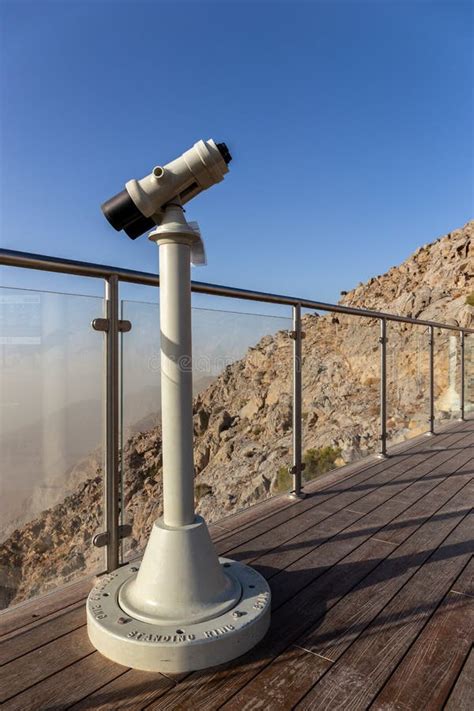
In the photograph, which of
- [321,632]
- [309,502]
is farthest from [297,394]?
[321,632]

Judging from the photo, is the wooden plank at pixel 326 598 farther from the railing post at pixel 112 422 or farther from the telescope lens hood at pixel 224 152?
the telescope lens hood at pixel 224 152

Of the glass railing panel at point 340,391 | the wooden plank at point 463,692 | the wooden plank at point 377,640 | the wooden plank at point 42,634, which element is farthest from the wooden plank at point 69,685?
the glass railing panel at point 340,391

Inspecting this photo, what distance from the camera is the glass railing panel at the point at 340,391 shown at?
3.33 m

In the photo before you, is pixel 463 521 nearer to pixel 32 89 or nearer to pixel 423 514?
pixel 423 514

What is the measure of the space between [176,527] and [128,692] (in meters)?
0.44

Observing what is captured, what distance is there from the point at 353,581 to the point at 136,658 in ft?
2.95

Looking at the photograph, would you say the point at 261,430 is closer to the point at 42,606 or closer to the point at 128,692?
the point at 42,606

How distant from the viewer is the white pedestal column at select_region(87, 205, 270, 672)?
136cm

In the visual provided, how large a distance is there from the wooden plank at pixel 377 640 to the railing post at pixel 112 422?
92 cm

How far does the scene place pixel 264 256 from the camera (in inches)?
1519

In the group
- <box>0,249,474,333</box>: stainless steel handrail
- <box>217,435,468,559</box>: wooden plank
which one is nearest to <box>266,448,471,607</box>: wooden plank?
<box>217,435,468,559</box>: wooden plank

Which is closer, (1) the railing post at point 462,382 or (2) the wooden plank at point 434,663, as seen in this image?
(2) the wooden plank at point 434,663

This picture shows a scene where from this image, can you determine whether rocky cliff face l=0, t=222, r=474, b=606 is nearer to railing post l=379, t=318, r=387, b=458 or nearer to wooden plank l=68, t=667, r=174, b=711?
railing post l=379, t=318, r=387, b=458

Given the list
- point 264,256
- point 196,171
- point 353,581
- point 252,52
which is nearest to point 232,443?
point 353,581
